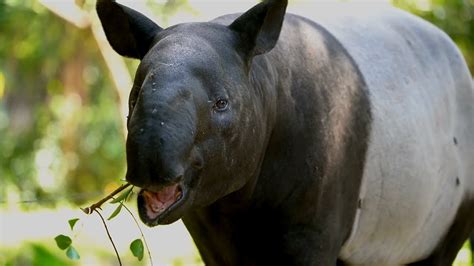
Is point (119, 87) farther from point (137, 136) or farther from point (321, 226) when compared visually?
point (137, 136)

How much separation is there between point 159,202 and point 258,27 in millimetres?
833

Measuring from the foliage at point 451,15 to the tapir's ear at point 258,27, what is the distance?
5606mm

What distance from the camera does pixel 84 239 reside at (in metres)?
10.2

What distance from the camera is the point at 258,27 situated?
4.19 metres

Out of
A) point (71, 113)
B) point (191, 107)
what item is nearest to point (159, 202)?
point (191, 107)

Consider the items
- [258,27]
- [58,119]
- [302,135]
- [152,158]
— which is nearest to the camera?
[152,158]

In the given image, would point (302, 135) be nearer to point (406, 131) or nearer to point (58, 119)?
point (406, 131)

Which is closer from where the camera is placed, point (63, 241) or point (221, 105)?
point (221, 105)

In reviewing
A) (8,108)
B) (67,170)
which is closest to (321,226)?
(67,170)

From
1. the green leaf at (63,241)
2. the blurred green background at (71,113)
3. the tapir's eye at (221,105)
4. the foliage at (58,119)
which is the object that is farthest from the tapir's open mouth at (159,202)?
the foliage at (58,119)

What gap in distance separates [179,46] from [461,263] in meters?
4.53

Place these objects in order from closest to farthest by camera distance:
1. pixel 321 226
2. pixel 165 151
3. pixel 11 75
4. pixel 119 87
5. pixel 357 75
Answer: pixel 165 151 < pixel 321 226 < pixel 357 75 < pixel 119 87 < pixel 11 75

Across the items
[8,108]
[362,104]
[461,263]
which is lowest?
[8,108]

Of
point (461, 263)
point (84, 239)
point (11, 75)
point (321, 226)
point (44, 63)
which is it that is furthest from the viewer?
point (11, 75)
